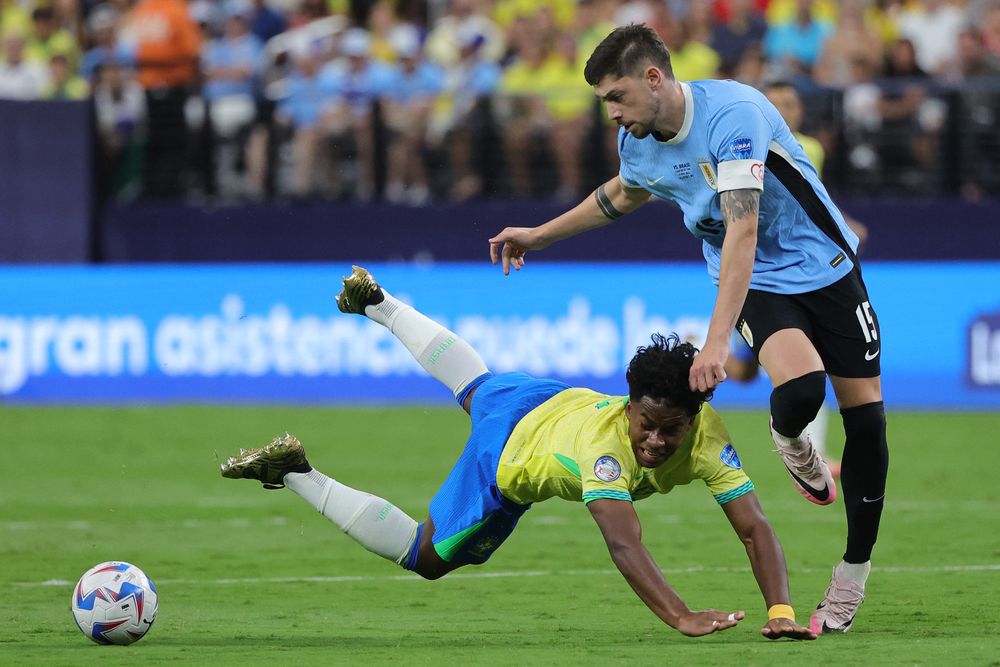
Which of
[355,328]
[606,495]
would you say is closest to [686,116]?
[606,495]

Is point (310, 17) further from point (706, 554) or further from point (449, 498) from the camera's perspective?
point (449, 498)

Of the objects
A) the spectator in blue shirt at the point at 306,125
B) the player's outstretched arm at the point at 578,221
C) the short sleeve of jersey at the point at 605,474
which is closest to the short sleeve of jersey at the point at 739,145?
the player's outstretched arm at the point at 578,221

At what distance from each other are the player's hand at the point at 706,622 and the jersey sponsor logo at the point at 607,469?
0.56 meters

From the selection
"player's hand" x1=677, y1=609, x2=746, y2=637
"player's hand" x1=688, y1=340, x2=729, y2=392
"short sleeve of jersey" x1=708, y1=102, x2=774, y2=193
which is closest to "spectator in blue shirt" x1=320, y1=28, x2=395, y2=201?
"short sleeve of jersey" x1=708, y1=102, x2=774, y2=193

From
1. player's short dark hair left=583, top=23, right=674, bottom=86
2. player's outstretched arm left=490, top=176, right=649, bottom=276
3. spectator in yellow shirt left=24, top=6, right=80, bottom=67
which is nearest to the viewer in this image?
player's short dark hair left=583, top=23, right=674, bottom=86

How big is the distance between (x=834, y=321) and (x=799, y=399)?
431 mm

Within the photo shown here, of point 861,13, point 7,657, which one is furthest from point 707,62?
point 7,657

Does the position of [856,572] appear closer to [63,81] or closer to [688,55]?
[688,55]

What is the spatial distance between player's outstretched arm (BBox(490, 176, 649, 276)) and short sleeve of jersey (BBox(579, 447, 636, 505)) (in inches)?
54.2

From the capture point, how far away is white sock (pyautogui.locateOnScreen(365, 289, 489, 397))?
7.00 metres

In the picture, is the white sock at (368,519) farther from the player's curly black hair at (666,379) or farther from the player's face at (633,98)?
the player's face at (633,98)

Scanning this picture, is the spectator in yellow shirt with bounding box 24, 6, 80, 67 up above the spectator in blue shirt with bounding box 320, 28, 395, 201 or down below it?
above

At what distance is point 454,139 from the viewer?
15.6m

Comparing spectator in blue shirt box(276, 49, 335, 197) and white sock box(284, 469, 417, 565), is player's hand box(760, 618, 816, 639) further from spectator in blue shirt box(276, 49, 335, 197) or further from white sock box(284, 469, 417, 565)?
spectator in blue shirt box(276, 49, 335, 197)
